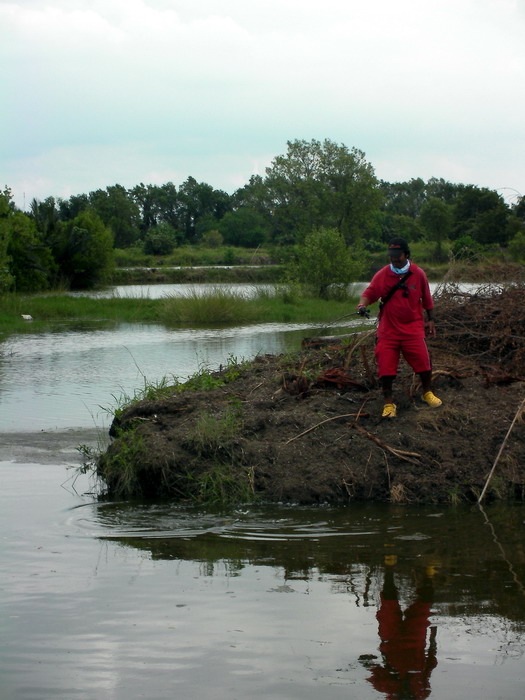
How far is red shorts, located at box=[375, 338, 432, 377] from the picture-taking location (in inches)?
305

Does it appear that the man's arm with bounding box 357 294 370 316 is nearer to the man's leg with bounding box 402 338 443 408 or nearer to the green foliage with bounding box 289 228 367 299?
the man's leg with bounding box 402 338 443 408

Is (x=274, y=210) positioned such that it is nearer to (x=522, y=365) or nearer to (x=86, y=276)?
(x=86, y=276)

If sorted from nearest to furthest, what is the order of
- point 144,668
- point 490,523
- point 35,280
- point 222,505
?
point 144,668
point 490,523
point 222,505
point 35,280

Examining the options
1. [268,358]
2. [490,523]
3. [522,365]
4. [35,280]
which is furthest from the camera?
[35,280]

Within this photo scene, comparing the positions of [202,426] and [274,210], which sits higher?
[274,210]

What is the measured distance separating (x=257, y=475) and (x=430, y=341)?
9.81 feet

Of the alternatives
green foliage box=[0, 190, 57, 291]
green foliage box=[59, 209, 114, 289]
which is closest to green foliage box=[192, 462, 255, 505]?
green foliage box=[0, 190, 57, 291]

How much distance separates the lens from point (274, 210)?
8100 cm

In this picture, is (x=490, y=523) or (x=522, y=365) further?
(x=522, y=365)

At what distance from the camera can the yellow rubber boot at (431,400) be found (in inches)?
313

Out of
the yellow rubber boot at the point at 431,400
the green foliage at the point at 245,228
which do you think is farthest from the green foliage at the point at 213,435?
the green foliage at the point at 245,228

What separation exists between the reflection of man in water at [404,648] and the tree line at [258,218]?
23.9ft

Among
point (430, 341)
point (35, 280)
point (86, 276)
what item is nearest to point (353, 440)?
point (430, 341)

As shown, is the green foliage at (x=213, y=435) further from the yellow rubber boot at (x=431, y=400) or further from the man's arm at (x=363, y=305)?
the yellow rubber boot at (x=431, y=400)
